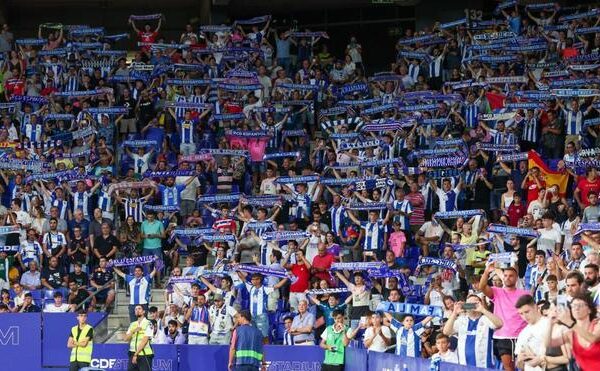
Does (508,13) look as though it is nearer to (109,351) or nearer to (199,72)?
(199,72)

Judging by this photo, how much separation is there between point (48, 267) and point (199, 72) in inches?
334

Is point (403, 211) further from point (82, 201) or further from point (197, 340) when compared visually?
point (82, 201)

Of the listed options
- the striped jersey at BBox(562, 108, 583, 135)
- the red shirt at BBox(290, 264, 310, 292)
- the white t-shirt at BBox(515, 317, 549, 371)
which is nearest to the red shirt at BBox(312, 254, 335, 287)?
the red shirt at BBox(290, 264, 310, 292)

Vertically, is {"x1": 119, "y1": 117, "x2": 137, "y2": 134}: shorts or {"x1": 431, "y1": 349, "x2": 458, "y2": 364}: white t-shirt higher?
{"x1": 119, "y1": 117, "x2": 137, "y2": 134}: shorts

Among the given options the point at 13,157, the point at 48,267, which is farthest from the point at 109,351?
the point at 13,157

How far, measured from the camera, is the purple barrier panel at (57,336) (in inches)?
957

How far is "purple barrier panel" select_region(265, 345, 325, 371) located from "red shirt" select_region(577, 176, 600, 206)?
5.57 metres

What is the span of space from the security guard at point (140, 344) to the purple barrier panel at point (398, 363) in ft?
12.6

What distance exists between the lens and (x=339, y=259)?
82.8ft

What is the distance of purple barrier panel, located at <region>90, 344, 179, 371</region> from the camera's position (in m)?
23.4

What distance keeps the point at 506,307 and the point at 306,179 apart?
1216cm

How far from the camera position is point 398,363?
1973 centimetres

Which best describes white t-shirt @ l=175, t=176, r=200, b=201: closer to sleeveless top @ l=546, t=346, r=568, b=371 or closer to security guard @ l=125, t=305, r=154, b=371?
security guard @ l=125, t=305, r=154, b=371

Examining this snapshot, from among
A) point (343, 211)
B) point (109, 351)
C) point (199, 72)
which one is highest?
point (199, 72)
